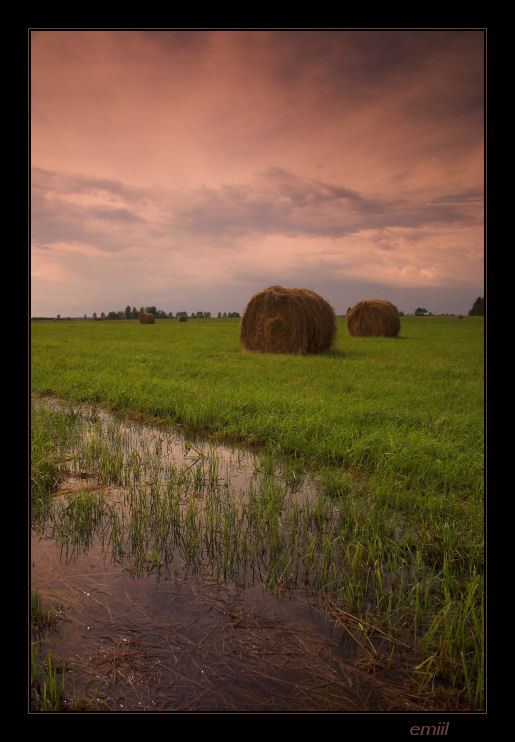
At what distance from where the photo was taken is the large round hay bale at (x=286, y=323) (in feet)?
55.0

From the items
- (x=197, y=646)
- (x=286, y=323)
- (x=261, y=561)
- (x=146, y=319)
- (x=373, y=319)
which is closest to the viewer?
(x=197, y=646)

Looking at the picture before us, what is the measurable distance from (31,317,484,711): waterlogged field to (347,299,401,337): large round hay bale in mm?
20727

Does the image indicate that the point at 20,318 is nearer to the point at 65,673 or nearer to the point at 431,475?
the point at 65,673

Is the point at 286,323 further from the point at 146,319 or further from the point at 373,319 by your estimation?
the point at 146,319

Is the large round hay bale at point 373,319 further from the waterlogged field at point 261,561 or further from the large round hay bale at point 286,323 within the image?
the waterlogged field at point 261,561

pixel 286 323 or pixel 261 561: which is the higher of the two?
pixel 286 323

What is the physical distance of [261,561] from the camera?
121 inches

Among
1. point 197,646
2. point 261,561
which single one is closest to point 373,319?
point 261,561

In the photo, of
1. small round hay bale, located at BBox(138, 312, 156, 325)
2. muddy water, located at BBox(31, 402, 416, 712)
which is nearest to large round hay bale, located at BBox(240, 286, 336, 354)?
muddy water, located at BBox(31, 402, 416, 712)

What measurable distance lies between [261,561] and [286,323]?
1419 cm

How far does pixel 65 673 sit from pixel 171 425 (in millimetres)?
5185

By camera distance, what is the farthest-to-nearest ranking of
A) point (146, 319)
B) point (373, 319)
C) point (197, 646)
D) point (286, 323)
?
point (146, 319) → point (373, 319) → point (286, 323) → point (197, 646)

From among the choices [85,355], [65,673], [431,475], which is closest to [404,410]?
[431,475]

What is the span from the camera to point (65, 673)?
2.05 metres
